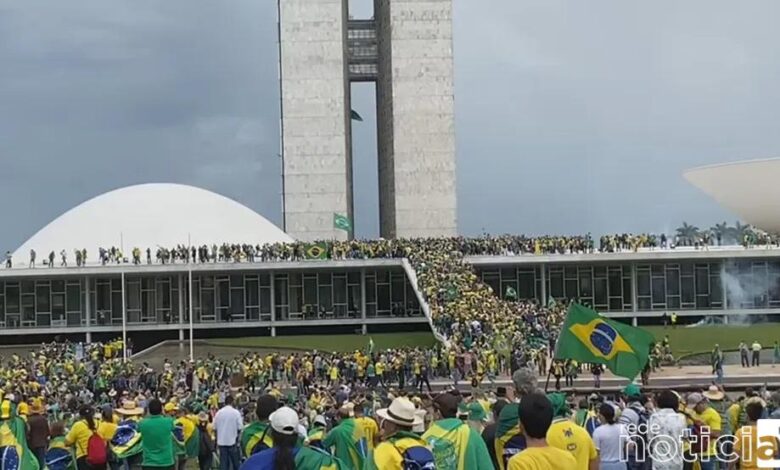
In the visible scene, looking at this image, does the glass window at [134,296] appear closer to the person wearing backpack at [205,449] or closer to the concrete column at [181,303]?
the concrete column at [181,303]

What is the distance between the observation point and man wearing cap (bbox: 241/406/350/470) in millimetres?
5383

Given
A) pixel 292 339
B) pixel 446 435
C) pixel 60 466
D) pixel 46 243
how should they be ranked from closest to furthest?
pixel 446 435 → pixel 60 466 → pixel 292 339 → pixel 46 243

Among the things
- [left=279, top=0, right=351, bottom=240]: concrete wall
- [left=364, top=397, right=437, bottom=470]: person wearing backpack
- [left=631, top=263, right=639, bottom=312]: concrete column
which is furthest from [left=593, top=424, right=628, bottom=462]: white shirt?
[left=279, top=0, right=351, bottom=240]: concrete wall

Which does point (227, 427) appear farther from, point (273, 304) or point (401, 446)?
point (273, 304)

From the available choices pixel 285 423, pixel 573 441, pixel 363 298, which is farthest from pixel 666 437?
pixel 363 298

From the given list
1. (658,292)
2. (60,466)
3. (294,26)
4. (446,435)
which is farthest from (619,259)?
(446,435)

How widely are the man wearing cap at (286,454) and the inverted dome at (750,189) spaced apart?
49792 mm

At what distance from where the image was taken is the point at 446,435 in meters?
5.90

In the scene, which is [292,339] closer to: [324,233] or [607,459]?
[324,233]

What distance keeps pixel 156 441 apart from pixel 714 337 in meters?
29.3

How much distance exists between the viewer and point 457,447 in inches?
230

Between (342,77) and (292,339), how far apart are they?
2312 centimetres

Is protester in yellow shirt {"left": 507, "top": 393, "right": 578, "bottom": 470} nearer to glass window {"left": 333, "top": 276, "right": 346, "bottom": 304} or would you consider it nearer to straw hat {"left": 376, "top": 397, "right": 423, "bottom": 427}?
straw hat {"left": 376, "top": 397, "right": 423, "bottom": 427}

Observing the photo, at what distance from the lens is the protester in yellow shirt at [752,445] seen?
7.75m
